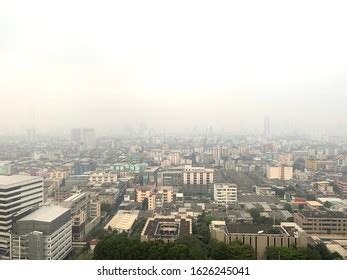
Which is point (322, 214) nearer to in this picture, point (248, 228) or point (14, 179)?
point (248, 228)

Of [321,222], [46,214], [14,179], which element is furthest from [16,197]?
[321,222]

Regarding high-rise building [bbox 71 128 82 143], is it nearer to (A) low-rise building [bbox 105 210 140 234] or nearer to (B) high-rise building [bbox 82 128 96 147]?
(B) high-rise building [bbox 82 128 96 147]

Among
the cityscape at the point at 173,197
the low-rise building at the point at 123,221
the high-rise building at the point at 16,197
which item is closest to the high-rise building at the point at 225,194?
the cityscape at the point at 173,197

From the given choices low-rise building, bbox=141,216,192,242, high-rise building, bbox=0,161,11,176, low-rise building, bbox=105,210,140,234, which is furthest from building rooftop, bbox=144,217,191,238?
high-rise building, bbox=0,161,11,176

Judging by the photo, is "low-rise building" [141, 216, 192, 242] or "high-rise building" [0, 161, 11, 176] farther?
"high-rise building" [0, 161, 11, 176]

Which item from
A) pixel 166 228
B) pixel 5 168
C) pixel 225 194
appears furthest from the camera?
pixel 225 194

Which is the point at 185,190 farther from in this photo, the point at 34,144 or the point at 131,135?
the point at 34,144
